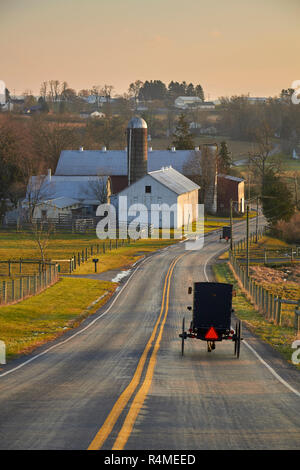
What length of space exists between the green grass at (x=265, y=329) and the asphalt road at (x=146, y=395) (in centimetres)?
63

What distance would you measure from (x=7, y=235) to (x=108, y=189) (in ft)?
68.7

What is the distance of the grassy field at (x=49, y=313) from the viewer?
27234 millimetres

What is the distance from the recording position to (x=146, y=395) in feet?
50.8

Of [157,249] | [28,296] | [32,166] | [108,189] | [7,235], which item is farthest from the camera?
[32,166]

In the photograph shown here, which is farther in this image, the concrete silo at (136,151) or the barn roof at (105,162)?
the barn roof at (105,162)

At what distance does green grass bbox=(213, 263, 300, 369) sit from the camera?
2519cm

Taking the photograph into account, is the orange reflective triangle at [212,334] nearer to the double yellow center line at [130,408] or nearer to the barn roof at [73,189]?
the double yellow center line at [130,408]

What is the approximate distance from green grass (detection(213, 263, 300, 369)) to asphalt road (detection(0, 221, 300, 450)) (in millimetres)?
630

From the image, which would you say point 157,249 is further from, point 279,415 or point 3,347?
point 279,415

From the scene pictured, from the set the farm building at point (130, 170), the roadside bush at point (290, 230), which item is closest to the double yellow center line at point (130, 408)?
the roadside bush at point (290, 230)

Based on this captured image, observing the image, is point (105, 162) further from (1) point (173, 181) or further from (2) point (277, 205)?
(2) point (277, 205)

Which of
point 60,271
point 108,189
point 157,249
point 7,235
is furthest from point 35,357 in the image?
point 108,189

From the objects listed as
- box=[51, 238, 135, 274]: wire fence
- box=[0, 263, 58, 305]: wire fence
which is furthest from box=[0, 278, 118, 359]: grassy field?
box=[51, 238, 135, 274]: wire fence

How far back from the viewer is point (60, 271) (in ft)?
193
